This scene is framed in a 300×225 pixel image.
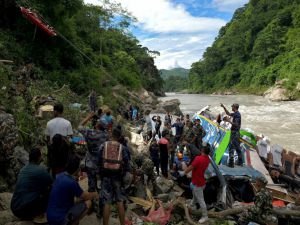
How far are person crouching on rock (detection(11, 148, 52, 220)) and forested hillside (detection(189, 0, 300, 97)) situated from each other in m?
46.0

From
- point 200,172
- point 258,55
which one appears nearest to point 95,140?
point 200,172

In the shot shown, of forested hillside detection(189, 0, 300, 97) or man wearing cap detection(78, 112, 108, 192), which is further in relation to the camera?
forested hillside detection(189, 0, 300, 97)

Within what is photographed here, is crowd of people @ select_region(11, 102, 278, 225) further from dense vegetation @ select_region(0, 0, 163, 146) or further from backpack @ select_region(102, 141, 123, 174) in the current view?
dense vegetation @ select_region(0, 0, 163, 146)

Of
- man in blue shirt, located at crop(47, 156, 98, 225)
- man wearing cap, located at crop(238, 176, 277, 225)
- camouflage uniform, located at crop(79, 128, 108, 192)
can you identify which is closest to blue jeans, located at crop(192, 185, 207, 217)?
man wearing cap, located at crop(238, 176, 277, 225)

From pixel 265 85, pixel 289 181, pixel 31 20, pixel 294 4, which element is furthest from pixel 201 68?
pixel 289 181

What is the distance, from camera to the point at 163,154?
31.9 feet

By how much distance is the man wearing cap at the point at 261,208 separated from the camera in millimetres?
5992

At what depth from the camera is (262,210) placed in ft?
20.1

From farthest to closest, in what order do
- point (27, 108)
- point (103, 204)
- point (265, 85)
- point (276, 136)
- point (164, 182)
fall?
1. point (265, 85)
2. point (276, 136)
3. point (27, 108)
4. point (164, 182)
5. point (103, 204)

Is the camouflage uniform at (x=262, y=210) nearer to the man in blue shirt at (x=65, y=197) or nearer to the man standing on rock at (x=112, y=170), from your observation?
the man standing on rock at (x=112, y=170)

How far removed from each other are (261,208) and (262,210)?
0.05 metres

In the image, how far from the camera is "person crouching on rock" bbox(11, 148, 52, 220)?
4652 millimetres

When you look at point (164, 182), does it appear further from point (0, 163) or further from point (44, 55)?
point (44, 55)

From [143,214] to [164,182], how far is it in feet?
6.27
